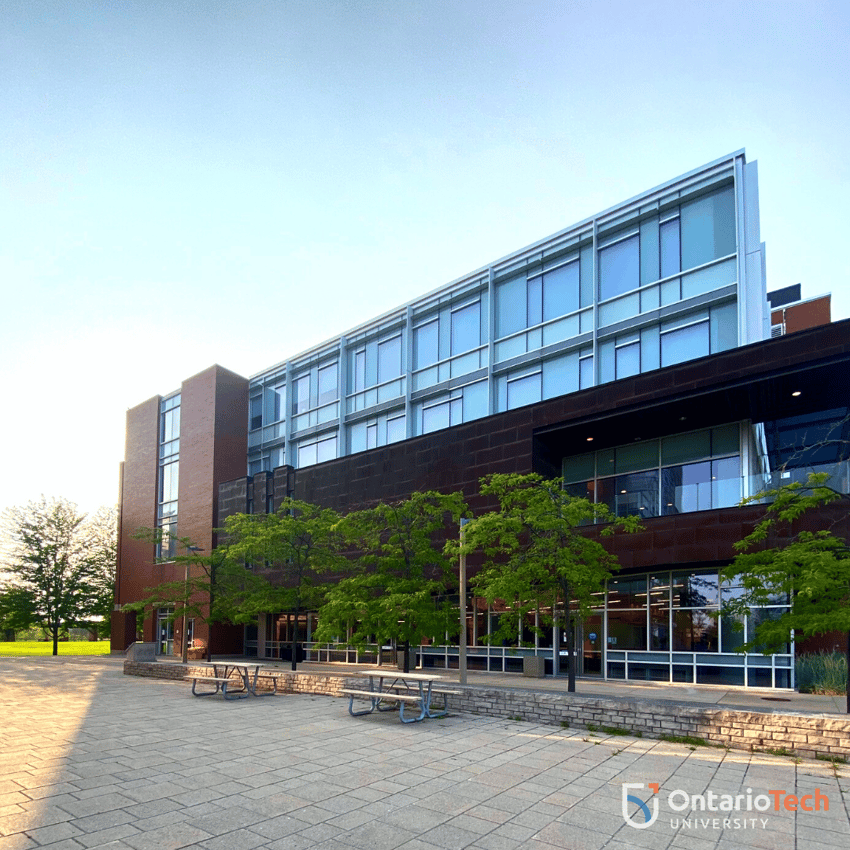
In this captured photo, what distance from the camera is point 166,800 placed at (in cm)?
808

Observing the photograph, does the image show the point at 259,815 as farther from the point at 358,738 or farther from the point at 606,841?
the point at 358,738

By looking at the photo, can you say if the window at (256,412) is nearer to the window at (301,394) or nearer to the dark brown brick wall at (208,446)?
the dark brown brick wall at (208,446)

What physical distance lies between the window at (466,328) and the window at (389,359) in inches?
137

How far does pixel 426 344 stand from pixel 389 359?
2.47m

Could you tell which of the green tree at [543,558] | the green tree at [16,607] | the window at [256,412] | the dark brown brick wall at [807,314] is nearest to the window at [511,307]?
the green tree at [543,558]

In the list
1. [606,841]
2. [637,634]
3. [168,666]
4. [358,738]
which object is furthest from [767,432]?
[168,666]

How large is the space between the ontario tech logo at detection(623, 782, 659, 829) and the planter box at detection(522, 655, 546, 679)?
1409cm

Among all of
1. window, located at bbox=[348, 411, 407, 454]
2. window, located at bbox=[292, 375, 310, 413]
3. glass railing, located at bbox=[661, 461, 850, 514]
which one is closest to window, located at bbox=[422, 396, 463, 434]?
window, located at bbox=[348, 411, 407, 454]

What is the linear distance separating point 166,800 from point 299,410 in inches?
1169

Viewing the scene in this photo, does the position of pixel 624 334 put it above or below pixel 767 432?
above

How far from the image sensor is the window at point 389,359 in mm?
31859

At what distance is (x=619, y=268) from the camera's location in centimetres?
2425

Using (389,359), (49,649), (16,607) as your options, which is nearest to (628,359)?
(389,359)

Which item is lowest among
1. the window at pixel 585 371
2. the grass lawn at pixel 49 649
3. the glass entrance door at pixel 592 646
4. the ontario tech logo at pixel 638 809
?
the grass lawn at pixel 49 649
